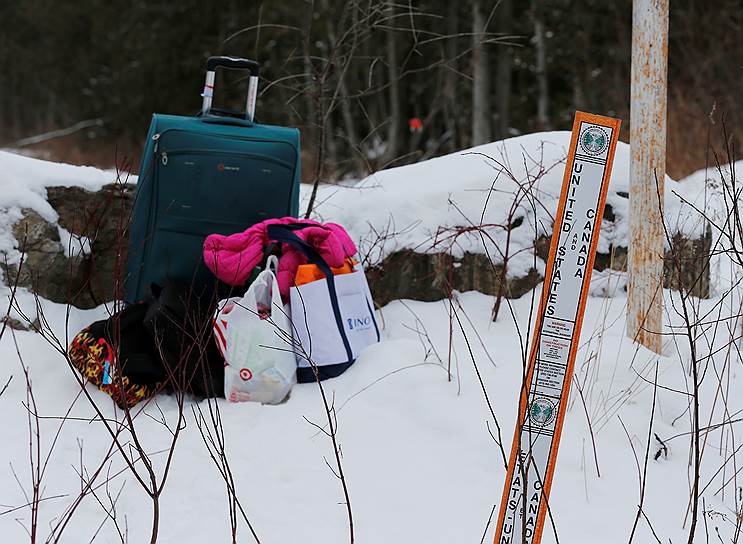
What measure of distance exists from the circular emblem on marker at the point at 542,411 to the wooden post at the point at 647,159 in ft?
4.33

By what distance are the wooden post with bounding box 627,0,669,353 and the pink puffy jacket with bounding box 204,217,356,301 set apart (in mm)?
1055

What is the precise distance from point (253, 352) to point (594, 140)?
162 centimetres

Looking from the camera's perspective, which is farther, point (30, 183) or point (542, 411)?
point (30, 183)

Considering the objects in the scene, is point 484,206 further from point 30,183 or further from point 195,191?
point 30,183

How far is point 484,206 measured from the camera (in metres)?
3.79

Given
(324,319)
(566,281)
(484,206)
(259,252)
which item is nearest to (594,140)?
(566,281)

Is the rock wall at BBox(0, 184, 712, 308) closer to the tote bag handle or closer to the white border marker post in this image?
the tote bag handle

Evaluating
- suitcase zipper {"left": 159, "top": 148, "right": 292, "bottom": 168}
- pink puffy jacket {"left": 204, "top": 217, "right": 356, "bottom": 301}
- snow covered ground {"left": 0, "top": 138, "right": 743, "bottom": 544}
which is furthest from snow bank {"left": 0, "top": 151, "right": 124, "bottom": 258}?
pink puffy jacket {"left": 204, "top": 217, "right": 356, "bottom": 301}

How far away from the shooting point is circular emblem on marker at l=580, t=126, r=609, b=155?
1968 millimetres

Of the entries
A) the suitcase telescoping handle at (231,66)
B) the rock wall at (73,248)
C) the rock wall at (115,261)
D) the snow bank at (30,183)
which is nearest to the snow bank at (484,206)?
the rock wall at (115,261)

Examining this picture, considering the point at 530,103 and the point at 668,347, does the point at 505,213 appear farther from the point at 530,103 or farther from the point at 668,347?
the point at 530,103

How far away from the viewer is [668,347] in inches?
134

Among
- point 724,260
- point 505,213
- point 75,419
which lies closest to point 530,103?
point 724,260

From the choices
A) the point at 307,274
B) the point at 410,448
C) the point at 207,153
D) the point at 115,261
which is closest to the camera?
the point at 410,448
